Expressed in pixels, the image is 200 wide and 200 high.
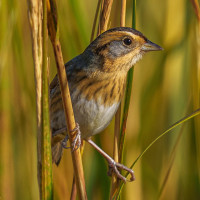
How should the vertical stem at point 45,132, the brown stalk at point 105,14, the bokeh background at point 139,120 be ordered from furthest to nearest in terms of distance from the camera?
the bokeh background at point 139,120
the brown stalk at point 105,14
the vertical stem at point 45,132

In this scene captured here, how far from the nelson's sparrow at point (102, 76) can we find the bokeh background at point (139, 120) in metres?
0.08

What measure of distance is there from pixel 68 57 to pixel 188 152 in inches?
25.1

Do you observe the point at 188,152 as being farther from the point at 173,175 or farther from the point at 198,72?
the point at 198,72

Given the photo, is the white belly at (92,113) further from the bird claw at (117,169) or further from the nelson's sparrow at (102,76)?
the bird claw at (117,169)

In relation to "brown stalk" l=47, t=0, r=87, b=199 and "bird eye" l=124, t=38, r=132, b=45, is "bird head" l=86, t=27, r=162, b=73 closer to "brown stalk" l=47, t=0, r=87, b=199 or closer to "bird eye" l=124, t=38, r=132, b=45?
"bird eye" l=124, t=38, r=132, b=45

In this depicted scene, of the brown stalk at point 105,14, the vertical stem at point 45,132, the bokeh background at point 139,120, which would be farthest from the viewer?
the bokeh background at point 139,120

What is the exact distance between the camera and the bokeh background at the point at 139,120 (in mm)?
1607

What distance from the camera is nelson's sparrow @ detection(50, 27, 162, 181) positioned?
1640mm

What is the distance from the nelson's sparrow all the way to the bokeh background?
8 cm

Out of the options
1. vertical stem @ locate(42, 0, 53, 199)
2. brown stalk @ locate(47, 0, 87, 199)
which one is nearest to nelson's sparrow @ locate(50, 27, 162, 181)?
brown stalk @ locate(47, 0, 87, 199)

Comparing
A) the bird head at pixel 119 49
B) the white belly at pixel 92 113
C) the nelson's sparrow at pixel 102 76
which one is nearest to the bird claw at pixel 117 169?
the nelson's sparrow at pixel 102 76

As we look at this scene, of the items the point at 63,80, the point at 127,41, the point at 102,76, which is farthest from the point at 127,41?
the point at 63,80

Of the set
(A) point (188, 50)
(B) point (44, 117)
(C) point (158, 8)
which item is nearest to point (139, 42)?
(A) point (188, 50)

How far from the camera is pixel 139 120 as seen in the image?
1764 mm
